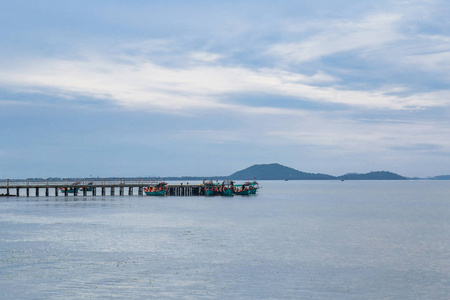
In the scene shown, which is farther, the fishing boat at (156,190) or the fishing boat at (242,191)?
the fishing boat at (242,191)

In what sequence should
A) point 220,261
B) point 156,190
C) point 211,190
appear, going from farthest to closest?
1. point 211,190
2. point 156,190
3. point 220,261

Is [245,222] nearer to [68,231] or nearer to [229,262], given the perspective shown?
[68,231]

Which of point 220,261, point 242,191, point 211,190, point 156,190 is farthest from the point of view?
point 242,191

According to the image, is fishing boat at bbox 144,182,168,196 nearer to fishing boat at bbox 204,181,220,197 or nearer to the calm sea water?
fishing boat at bbox 204,181,220,197

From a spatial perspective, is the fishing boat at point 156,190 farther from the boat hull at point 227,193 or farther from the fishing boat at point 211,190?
the boat hull at point 227,193

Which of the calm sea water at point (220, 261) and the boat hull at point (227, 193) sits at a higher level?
the boat hull at point (227, 193)

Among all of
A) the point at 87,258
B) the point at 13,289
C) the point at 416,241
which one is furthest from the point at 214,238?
the point at 13,289

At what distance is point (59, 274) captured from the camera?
3506cm

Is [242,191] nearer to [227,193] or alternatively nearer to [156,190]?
[227,193]

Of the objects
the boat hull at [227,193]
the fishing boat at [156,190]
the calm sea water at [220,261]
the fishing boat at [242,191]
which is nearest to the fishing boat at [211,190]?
the boat hull at [227,193]

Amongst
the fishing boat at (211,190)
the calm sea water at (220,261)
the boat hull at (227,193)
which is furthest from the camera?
the boat hull at (227,193)

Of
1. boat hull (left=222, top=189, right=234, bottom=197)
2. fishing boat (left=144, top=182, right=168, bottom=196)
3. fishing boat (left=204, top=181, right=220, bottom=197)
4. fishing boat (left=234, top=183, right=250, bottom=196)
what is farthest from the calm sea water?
fishing boat (left=234, top=183, right=250, bottom=196)

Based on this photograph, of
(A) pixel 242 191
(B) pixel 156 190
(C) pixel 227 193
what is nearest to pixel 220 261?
(B) pixel 156 190

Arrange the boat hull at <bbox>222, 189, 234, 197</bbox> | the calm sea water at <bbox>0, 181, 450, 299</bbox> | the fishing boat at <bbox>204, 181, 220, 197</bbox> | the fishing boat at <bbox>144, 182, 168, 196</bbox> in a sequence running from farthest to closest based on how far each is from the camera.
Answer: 1. the boat hull at <bbox>222, 189, 234, 197</bbox>
2. the fishing boat at <bbox>204, 181, 220, 197</bbox>
3. the fishing boat at <bbox>144, 182, 168, 196</bbox>
4. the calm sea water at <bbox>0, 181, 450, 299</bbox>
